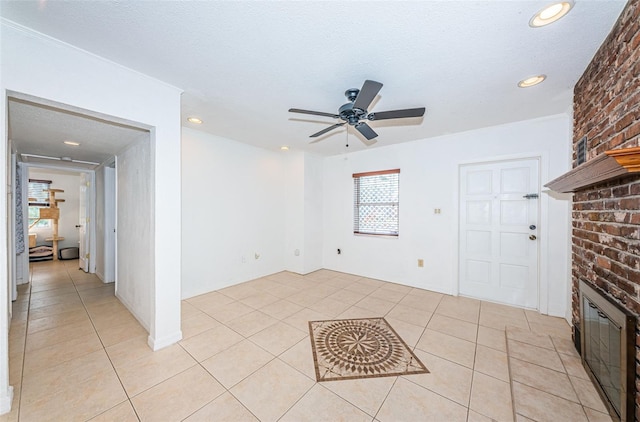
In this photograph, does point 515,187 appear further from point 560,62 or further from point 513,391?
point 513,391

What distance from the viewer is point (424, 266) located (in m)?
3.89

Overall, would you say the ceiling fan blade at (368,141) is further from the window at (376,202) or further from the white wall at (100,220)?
the white wall at (100,220)

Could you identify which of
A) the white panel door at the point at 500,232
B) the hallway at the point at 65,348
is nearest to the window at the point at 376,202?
the white panel door at the point at 500,232

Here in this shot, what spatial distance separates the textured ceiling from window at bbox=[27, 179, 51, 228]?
6.85 meters

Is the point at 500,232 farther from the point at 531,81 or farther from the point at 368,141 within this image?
the point at 368,141

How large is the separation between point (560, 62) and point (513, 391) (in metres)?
2.49

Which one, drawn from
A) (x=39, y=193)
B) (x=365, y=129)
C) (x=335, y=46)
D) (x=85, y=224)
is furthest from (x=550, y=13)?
(x=39, y=193)

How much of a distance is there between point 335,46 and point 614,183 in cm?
208

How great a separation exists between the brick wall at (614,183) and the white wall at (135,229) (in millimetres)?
3408

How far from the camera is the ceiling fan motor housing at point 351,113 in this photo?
204cm

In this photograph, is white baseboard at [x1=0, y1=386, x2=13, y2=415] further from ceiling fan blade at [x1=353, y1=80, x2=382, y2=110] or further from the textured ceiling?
ceiling fan blade at [x1=353, y1=80, x2=382, y2=110]

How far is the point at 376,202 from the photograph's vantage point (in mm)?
4500

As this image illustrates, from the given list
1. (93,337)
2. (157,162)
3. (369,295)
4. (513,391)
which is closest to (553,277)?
(513,391)

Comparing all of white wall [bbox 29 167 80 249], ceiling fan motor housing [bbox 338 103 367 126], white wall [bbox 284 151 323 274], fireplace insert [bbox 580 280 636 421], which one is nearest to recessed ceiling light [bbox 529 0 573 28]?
ceiling fan motor housing [bbox 338 103 367 126]
